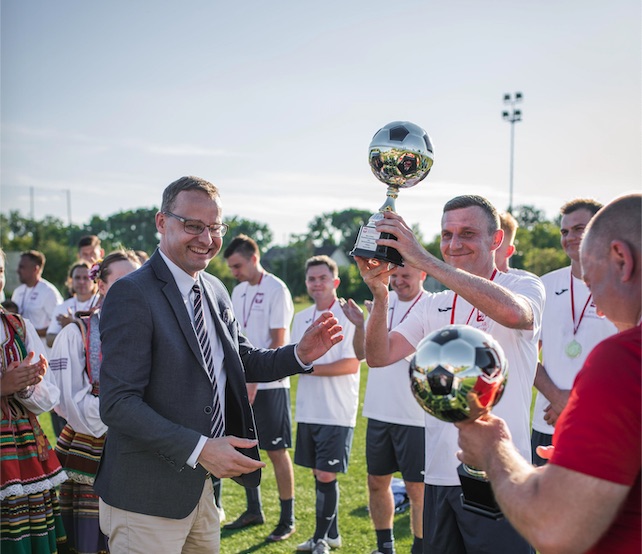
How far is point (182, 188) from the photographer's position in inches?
129

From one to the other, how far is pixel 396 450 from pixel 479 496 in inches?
132

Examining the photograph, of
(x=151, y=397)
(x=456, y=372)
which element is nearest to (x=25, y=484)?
(x=151, y=397)

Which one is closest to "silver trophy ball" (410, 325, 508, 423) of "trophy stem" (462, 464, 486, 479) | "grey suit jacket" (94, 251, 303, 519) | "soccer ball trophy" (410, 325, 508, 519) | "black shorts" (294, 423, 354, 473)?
"soccer ball trophy" (410, 325, 508, 519)

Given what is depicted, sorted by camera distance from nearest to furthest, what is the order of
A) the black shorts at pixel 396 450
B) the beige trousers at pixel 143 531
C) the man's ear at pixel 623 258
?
1. the man's ear at pixel 623 258
2. the beige trousers at pixel 143 531
3. the black shorts at pixel 396 450

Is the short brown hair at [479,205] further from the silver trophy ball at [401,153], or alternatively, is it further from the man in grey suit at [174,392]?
the man in grey suit at [174,392]

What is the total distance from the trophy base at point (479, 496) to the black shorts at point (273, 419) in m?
4.32

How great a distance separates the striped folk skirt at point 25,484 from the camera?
4066 mm

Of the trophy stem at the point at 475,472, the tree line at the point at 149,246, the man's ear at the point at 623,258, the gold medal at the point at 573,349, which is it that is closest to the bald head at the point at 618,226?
the man's ear at the point at 623,258

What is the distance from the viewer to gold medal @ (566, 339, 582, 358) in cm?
460

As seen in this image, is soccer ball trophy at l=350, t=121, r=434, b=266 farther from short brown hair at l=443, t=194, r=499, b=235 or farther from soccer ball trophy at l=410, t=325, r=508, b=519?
soccer ball trophy at l=410, t=325, r=508, b=519

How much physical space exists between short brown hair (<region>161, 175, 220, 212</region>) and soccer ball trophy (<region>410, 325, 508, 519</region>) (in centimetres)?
176

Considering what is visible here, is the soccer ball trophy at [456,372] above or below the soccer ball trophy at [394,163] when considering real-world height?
below

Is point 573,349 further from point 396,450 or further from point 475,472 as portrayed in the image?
point 475,472

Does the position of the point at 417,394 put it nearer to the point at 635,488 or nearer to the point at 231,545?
the point at 635,488
